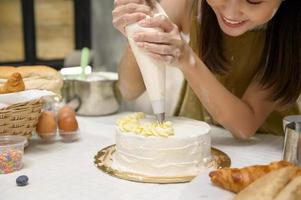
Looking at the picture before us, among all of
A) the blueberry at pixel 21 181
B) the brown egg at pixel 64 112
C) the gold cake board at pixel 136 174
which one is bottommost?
the gold cake board at pixel 136 174

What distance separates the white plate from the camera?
0.87m

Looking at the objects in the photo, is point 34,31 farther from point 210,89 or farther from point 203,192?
point 203,192

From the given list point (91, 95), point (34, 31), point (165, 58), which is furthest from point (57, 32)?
point (165, 58)

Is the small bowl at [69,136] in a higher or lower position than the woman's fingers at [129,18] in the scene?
lower

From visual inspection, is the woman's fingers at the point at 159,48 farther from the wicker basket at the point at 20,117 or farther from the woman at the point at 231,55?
the wicker basket at the point at 20,117

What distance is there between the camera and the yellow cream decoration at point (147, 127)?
1.04m

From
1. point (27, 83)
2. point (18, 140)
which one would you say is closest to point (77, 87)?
point (27, 83)

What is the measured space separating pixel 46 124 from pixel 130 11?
14.6 inches

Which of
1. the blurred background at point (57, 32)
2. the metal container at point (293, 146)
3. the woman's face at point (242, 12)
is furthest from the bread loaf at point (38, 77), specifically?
the blurred background at point (57, 32)

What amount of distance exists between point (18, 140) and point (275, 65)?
77 cm

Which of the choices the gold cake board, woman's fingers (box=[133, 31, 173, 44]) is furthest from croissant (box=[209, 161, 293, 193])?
woman's fingers (box=[133, 31, 173, 44])

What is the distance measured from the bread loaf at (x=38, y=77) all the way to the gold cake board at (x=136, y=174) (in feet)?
0.75

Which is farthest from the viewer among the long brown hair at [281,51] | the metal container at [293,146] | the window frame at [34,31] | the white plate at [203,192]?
the window frame at [34,31]

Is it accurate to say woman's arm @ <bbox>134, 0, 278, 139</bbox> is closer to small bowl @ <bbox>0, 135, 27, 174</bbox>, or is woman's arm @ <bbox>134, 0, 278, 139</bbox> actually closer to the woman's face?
the woman's face
